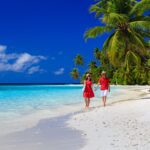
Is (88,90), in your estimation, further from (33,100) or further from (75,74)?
(75,74)

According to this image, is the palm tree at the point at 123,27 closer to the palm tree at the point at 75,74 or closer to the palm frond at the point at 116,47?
the palm frond at the point at 116,47

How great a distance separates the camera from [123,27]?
21406mm

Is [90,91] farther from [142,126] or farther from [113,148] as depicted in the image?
[113,148]

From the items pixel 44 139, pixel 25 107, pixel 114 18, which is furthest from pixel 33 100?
pixel 44 139

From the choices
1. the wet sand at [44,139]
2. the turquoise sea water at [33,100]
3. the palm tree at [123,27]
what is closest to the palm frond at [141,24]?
the palm tree at [123,27]

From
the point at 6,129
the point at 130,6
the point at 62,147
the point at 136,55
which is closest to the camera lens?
the point at 62,147

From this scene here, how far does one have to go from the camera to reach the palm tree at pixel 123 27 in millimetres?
20328

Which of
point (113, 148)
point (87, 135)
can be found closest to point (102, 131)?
point (87, 135)

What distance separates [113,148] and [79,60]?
→ 67405 millimetres

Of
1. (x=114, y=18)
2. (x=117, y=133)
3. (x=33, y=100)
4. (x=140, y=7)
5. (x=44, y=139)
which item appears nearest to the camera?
(x=44, y=139)

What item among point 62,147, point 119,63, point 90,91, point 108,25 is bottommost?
point 62,147

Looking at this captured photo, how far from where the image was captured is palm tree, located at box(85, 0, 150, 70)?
20328 millimetres

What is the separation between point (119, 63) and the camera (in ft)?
75.5

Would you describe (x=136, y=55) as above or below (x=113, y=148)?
above
